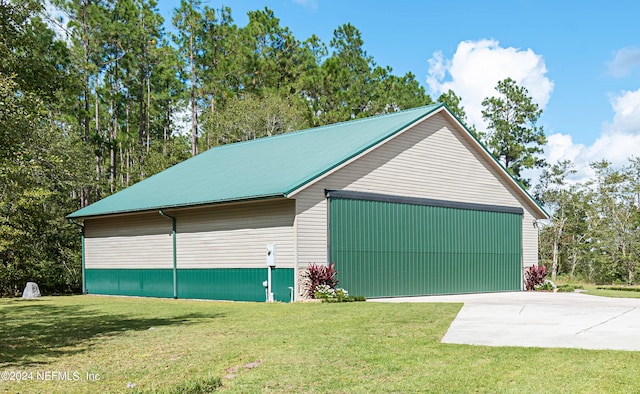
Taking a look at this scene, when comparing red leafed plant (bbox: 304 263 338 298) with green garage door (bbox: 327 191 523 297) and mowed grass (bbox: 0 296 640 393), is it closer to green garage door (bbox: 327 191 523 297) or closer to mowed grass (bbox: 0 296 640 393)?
green garage door (bbox: 327 191 523 297)

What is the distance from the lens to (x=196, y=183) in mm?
25672

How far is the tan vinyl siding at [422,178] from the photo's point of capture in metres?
20.6

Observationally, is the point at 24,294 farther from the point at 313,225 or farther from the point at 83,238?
the point at 313,225

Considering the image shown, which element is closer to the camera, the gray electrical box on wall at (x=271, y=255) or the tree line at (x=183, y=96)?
the gray electrical box on wall at (x=271, y=255)

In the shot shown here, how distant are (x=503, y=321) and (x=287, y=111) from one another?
30.4m

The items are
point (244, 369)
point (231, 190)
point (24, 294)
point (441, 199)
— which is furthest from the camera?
point (24, 294)

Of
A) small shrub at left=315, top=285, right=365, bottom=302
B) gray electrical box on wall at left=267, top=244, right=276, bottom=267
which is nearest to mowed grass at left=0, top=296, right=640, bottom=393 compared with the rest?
small shrub at left=315, top=285, right=365, bottom=302

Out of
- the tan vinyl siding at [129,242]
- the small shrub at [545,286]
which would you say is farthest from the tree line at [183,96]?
the small shrub at [545,286]

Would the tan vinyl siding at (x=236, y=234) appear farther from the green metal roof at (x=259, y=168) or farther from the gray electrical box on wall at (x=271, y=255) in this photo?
the green metal roof at (x=259, y=168)

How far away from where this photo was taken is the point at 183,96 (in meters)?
50.3

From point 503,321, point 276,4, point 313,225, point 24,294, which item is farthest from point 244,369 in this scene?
point 276,4

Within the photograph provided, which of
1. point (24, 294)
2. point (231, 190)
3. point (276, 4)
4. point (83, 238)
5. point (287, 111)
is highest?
point (276, 4)

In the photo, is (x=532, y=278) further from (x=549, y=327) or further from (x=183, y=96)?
(x=183, y=96)

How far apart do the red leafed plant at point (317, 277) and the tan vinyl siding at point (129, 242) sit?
6.27m
